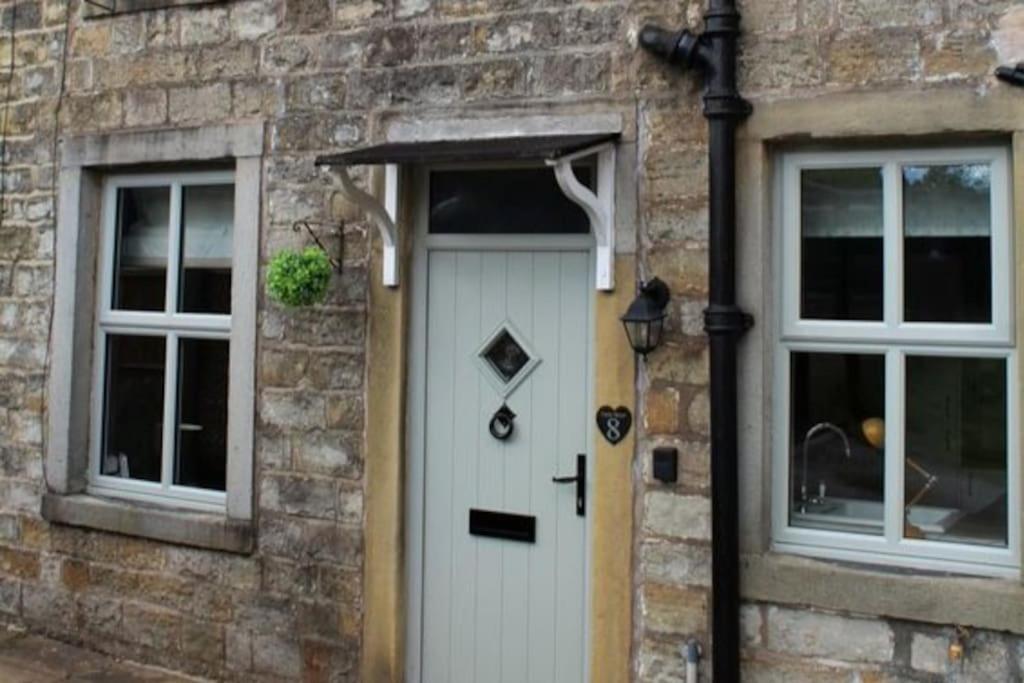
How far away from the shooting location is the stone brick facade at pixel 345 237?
4031 mm

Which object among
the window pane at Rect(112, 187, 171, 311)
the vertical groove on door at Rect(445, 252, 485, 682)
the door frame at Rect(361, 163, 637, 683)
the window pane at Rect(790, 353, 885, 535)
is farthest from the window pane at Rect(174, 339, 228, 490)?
the window pane at Rect(790, 353, 885, 535)

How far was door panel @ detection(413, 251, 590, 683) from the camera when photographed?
4.58 m

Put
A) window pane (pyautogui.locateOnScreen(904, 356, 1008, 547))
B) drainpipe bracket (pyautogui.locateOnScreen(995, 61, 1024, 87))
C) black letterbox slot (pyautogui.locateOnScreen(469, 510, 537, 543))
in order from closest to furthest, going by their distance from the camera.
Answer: drainpipe bracket (pyautogui.locateOnScreen(995, 61, 1024, 87)) → window pane (pyautogui.locateOnScreen(904, 356, 1008, 547)) → black letterbox slot (pyautogui.locateOnScreen(469, 510, 537, 543))

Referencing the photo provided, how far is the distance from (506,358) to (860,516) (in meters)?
1.67

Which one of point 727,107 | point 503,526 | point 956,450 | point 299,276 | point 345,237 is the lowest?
point 503,526

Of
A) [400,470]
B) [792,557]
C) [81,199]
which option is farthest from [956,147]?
[81,199]

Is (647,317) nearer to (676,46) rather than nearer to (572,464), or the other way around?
(572,464)

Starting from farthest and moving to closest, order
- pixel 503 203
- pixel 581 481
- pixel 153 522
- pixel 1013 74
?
1. pixel 153 522
2. pixel 503 203
3. pixel 581 481
4. pixel 1013 74

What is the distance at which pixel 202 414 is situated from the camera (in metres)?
5.58

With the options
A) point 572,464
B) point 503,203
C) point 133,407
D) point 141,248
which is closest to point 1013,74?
point 503,203

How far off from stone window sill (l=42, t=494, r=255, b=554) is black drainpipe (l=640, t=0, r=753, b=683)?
2.41 metres

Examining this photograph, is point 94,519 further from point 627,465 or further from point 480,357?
point 627,465

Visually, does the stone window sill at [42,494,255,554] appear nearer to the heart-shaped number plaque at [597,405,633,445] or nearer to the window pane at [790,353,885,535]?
the heart-shaped number plaque at [597,405,633,445]

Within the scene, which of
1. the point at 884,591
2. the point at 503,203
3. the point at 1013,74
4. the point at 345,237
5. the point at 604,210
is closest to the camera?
the point at 1013,74
